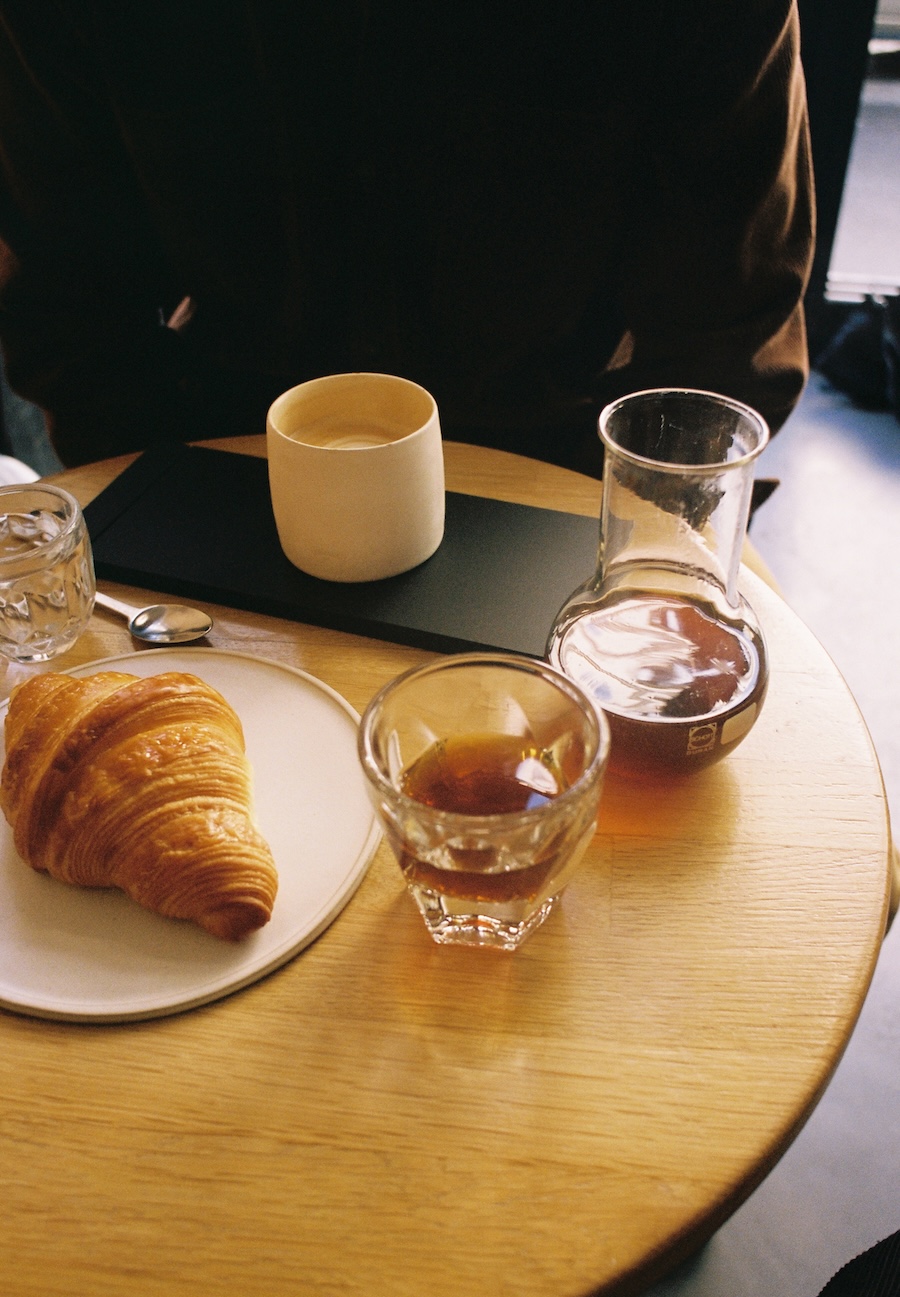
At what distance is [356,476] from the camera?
85 cm

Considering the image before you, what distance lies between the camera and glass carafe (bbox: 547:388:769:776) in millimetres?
679

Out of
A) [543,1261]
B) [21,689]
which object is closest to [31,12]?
[21,689]

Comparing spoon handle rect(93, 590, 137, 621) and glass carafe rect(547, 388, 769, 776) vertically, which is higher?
glass carafe rect(547, 388, 769, 776)

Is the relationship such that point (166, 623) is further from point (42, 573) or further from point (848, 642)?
point (848, 642)

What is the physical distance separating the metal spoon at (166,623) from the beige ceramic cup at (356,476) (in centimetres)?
11

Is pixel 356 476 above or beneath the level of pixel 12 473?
above

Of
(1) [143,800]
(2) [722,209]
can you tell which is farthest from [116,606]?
(2) [722,209]

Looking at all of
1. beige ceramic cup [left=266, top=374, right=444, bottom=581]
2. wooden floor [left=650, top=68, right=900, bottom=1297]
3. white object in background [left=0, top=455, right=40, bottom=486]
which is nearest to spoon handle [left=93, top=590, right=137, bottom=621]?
beige ceramic cup [left=266, top=374, right=444, bottom=581]

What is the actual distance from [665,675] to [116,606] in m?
0.49

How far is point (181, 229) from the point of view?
1358 mm

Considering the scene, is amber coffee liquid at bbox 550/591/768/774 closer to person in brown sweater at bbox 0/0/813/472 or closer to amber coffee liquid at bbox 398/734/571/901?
amber coffee liquid at bbox 398/734/571/901

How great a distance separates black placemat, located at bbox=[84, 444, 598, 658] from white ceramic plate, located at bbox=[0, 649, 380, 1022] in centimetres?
14

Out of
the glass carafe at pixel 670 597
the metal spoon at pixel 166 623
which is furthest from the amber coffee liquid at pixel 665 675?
the metal spoon at pixel 166 623

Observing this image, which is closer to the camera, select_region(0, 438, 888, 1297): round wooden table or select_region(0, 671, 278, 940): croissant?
select_region(0, 438, 888, 1297): round wooden table
